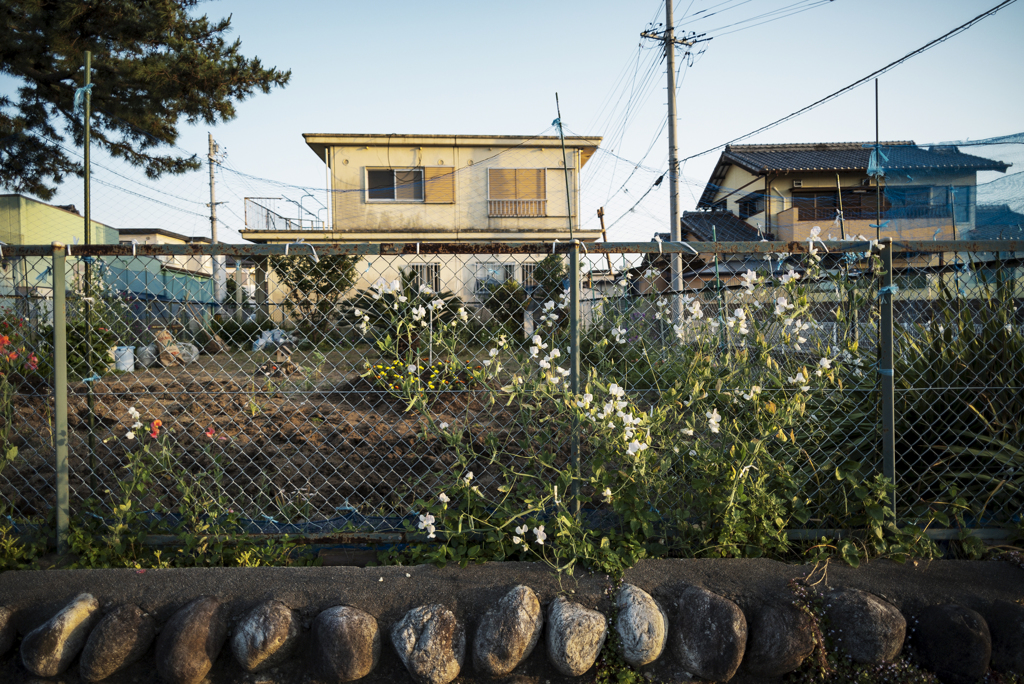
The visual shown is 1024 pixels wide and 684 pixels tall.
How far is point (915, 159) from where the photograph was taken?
6.43m

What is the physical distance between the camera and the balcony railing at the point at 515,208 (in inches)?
588

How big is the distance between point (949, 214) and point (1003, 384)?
5627mm

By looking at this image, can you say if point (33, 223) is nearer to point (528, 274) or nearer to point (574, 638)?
point (528, 274)

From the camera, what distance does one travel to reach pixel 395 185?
14.8m

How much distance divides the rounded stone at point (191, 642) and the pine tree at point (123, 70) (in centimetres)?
540

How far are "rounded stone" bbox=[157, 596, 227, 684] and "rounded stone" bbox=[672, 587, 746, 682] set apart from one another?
1.28m

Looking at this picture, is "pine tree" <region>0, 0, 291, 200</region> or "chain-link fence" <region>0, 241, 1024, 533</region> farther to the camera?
"pine tree" <region>0, 0, 291, 200</region>

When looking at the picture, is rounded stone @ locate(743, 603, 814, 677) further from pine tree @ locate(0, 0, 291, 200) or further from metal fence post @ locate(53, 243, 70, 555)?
pine tree @ locate(0, 0, 291, 200)

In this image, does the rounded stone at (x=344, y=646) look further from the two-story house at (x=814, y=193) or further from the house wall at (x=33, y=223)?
the house wall at (x=33, y=223)

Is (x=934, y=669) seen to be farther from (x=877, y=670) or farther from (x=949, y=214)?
(x=949, y=214)

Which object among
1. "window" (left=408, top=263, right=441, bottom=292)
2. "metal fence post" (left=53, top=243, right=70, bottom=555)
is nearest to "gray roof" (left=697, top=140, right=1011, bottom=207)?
"window" (left=408, top=263, right=441, bottom=292)

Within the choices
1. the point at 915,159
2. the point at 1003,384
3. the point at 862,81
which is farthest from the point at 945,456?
the point at 862,81

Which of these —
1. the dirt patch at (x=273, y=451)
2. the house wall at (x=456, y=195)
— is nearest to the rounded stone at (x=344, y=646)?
the dirt patch at (x=273, y=451)

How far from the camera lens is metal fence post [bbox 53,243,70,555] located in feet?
6.01
